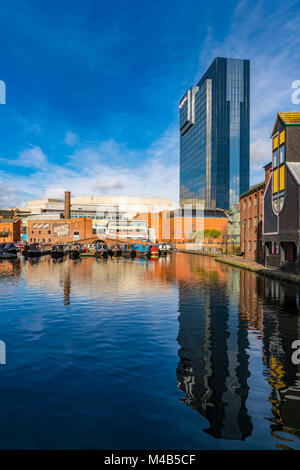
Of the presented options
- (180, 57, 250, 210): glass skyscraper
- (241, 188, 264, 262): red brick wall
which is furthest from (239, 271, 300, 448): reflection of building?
(180, 57, 250, 210): glass skyscraper

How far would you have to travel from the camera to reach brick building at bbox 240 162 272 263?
50.6 meters

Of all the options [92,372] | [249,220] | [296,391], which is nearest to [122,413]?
[92,372]

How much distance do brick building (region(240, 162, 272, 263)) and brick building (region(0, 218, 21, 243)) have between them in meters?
128

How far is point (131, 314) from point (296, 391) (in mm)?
10177

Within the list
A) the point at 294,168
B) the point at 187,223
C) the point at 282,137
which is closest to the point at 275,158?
the point at 282,137

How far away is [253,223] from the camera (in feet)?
178

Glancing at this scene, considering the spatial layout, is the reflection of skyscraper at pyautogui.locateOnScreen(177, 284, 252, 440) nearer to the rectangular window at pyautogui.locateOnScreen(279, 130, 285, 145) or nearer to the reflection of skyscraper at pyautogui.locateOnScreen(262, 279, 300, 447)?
the reflection of skyscraper at pyautogui.locateOnScreen(262, 279, 300, 447)

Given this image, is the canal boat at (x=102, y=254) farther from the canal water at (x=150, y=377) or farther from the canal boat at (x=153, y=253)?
the canal water at (x=150, y=377)

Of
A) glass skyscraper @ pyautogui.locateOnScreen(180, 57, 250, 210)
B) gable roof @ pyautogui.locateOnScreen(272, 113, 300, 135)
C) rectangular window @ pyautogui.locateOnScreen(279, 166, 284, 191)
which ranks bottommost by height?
rectangular window @ pyautogui.locateOnScreen(279, 166, 284, 191)

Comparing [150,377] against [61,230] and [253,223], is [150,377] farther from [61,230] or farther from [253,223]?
[61,230]

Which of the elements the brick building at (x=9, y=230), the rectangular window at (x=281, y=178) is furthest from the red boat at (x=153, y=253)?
the brick building at (x=9, y=230)

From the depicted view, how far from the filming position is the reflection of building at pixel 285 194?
31.5 meters

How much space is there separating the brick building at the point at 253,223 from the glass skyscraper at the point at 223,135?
10370 centimetres

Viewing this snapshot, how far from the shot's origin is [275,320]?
16.0 m
